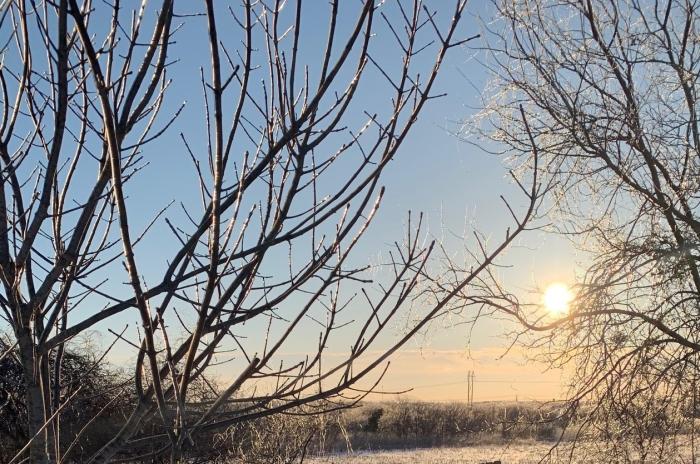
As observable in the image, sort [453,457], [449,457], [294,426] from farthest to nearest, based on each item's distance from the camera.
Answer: [453,457] < [449,457] < [294,426]

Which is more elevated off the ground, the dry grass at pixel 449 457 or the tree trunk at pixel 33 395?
the tree trunk at pixel 33 395

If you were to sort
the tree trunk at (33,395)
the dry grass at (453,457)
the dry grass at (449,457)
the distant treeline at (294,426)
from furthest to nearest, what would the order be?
the dry grass at (449,457)
the dry grass at (453,457)
the distant treeline at (294,426)
the tree trunk at (33,395)

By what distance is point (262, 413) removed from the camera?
66.2 inches

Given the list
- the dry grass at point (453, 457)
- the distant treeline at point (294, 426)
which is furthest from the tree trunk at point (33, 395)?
the dry grass at point (453, 457)

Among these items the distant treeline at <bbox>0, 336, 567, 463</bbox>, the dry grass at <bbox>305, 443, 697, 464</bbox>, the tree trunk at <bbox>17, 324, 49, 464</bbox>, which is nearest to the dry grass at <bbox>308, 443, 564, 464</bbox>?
the dry grass at <bbox>305, 443, 697, 464</bbox>

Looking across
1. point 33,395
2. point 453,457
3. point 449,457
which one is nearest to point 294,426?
point 33,395

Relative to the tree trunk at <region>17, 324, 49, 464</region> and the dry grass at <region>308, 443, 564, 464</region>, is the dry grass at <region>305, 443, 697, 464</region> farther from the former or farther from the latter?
the tree trunk at <region>17, 324, 49, 464</region>

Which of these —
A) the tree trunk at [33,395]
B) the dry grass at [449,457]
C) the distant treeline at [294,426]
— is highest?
the tree trunk at [33,395]

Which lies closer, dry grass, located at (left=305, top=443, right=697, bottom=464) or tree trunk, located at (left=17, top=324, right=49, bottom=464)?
tree trunk, located at (left=17, top=324, right=49, bottom=464)

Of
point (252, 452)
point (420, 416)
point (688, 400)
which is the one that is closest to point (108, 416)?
point (252, 452)

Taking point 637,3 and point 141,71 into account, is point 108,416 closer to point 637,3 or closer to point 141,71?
point 637,3

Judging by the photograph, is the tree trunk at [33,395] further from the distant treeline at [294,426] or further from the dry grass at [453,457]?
the dry grass at [453,457]

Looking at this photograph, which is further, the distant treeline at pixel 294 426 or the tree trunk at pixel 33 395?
the distant treeline at pixel 294 426

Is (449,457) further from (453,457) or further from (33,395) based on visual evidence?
(33,395)
